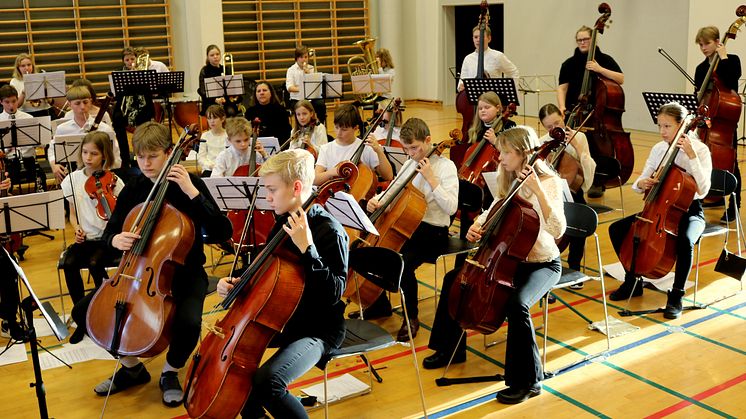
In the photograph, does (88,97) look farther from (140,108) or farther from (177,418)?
(177,418)

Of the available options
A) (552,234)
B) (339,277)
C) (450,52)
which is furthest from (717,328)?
(450,52)

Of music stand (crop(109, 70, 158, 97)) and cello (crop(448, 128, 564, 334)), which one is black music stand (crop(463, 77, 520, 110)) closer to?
cello (crop(448, 128, 564, 334))

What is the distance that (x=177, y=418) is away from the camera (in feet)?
12.9

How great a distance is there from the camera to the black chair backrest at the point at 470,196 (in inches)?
206

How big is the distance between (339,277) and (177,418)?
1.34m

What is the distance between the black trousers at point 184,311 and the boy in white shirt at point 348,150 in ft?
5.96

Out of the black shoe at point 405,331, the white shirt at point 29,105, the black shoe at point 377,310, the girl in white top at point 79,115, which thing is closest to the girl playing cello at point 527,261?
the black shoe at point 405,331

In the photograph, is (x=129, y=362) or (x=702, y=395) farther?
(x=129, y=362)

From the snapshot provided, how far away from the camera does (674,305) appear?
5.08 m

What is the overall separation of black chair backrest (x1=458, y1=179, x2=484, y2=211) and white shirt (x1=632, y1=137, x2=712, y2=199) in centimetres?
107

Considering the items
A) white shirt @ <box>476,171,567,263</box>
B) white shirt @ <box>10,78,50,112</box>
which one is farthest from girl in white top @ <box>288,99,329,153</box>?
white shirt @ <box>10,78,50,112</box>

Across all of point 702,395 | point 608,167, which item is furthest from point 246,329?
point 608,167

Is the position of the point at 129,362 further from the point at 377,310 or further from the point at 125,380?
the point at 377,310

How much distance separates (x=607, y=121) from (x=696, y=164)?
2.65 metres
